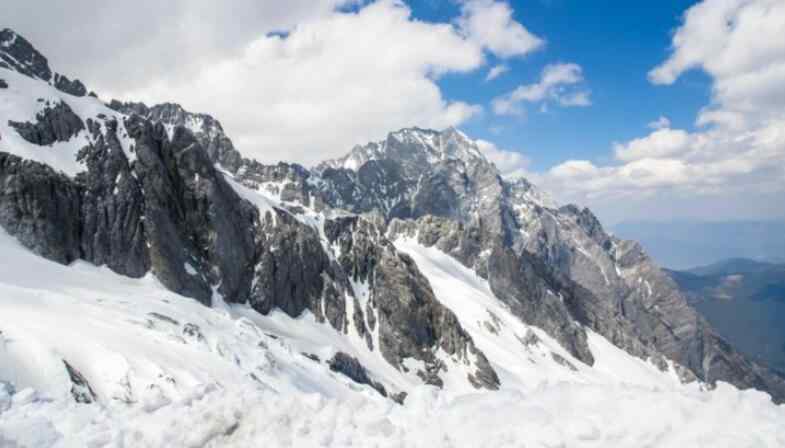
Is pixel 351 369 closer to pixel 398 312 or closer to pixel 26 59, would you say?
pixel 398 312

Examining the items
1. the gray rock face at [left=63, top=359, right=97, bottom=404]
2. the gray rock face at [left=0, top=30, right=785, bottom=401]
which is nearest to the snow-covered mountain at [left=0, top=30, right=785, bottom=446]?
the gray rock face at [left=63, top=359, right=97, bottom=404]

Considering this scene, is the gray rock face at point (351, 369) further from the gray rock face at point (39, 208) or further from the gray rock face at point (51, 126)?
the gray rock face at point (51, 126)

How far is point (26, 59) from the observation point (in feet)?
390

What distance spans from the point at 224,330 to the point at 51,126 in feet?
141

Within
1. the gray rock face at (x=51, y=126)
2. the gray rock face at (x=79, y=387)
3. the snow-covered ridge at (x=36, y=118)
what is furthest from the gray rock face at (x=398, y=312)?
the gray rock face at (x=79, y=387)

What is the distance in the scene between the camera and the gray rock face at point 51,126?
238ft

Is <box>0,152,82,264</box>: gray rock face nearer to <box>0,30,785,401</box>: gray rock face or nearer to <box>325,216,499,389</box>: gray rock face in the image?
<box>0,30,785,401</box>: gray rock face

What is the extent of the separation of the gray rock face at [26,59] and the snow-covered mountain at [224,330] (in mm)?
606

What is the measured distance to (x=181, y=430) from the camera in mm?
10164

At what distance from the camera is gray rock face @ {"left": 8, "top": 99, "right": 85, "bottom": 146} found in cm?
7255

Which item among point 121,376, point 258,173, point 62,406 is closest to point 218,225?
point 121,376

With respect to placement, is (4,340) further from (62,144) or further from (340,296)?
(340,296)

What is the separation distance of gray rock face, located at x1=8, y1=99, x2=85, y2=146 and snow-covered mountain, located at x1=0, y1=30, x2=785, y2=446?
0.27m

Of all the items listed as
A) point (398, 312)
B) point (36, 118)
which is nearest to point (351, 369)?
point (398, 312)
